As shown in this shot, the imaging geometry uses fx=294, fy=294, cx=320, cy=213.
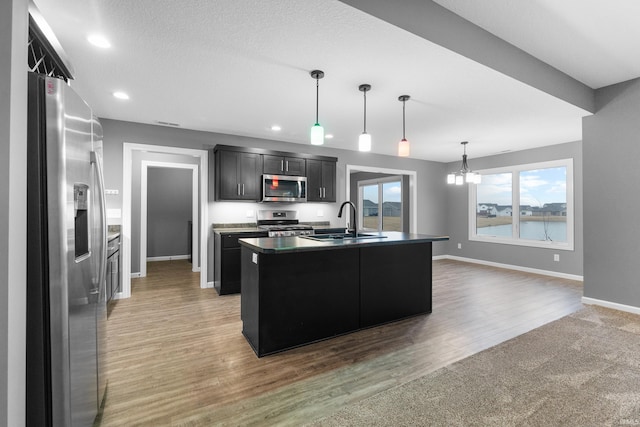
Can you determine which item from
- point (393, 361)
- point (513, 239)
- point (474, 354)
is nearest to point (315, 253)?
point (393, 361)

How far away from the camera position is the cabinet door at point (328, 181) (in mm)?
5504

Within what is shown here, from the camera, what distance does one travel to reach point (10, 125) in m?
1.06

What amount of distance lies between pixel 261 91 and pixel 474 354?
128 inches

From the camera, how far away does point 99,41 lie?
2230mm

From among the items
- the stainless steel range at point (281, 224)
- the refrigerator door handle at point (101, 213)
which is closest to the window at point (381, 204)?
the stainless steel range at point (281, 224)

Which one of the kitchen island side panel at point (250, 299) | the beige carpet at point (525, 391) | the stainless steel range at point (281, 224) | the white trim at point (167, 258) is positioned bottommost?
the beige carpet at point (525, 391)

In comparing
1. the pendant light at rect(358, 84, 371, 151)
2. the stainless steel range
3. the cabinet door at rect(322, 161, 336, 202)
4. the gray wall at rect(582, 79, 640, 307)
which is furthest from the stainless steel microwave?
the gray wall at rect(582, 79, 640, 307)

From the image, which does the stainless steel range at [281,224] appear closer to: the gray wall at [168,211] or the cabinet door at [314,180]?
the cabinet door at [314,180]

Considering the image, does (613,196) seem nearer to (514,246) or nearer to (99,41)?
(514,246)

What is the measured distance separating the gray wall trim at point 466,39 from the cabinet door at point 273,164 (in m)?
3.24

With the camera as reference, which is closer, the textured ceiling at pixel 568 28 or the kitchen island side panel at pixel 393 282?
the textured ceiling at pixel 568 28

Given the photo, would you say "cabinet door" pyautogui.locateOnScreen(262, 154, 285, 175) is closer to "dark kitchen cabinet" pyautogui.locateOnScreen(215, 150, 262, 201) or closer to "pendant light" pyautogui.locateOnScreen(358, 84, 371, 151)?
"dark kitchen cabinet" pyautogui.locateOnScreen(215, 150, 262, 201)

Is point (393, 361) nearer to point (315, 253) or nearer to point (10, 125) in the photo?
point (315, 253)

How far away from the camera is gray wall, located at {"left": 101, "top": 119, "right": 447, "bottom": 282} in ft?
13.8
